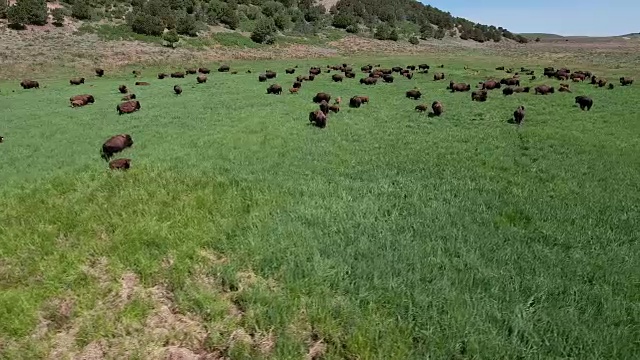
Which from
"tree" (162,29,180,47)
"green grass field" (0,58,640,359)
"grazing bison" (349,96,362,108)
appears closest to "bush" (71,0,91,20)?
"tree" (162,29,180,47)

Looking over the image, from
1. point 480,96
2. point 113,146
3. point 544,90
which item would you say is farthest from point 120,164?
point 544,90

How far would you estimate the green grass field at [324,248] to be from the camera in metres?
5.70

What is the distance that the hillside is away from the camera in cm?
5050

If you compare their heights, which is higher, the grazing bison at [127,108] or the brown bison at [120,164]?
the brown bison at [120,164]

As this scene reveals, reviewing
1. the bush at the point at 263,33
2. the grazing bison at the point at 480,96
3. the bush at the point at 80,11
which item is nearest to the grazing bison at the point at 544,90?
the grazing bison at the point at 480,96

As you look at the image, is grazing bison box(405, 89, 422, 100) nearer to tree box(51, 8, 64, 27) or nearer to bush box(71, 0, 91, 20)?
tree box(51, 8, 64, 27)

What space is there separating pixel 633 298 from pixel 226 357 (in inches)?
220

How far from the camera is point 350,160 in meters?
12.2

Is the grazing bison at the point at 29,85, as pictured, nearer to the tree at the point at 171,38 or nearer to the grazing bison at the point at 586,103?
the tree at the point at 171,38

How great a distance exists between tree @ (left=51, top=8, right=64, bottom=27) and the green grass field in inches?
1645

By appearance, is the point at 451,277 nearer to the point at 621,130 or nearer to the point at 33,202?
the point at 33,202

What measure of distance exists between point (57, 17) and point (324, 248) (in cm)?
5351

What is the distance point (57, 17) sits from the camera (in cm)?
4862

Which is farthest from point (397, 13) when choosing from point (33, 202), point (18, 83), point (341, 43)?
point (33, 202)
